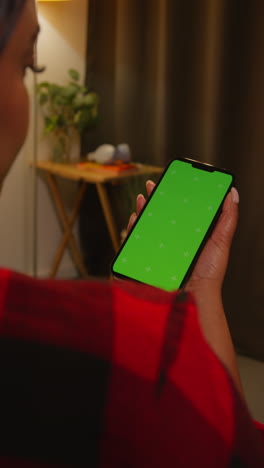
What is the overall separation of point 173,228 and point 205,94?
127 cm

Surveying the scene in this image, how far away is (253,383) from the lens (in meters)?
1.96

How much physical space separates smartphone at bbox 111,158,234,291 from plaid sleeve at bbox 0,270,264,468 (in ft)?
1.68

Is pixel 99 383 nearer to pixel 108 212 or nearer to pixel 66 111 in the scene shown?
pixel 108 212

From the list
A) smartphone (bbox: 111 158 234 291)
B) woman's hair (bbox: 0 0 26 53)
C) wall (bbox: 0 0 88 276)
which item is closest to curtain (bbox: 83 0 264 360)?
wall (bbox: 0 0 88 276)

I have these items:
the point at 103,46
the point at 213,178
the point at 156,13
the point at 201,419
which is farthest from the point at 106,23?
the point at 201,419

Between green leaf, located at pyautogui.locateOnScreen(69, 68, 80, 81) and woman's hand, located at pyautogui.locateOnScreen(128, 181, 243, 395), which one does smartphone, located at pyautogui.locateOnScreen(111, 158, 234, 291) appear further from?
green leaf, located at pyautogui.locateOnScreen(69, 68, 80, 81)

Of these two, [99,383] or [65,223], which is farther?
[65,223]

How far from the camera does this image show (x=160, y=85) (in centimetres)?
228

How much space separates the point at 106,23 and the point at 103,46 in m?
0.09

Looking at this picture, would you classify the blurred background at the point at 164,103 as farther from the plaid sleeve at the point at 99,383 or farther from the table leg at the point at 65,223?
the plaid sleeve at the point at 99,383

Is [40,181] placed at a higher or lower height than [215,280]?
lower

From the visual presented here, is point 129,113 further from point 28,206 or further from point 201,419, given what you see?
point 201,419

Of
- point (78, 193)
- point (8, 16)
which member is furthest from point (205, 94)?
point (8, 16)

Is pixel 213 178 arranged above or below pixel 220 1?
below
